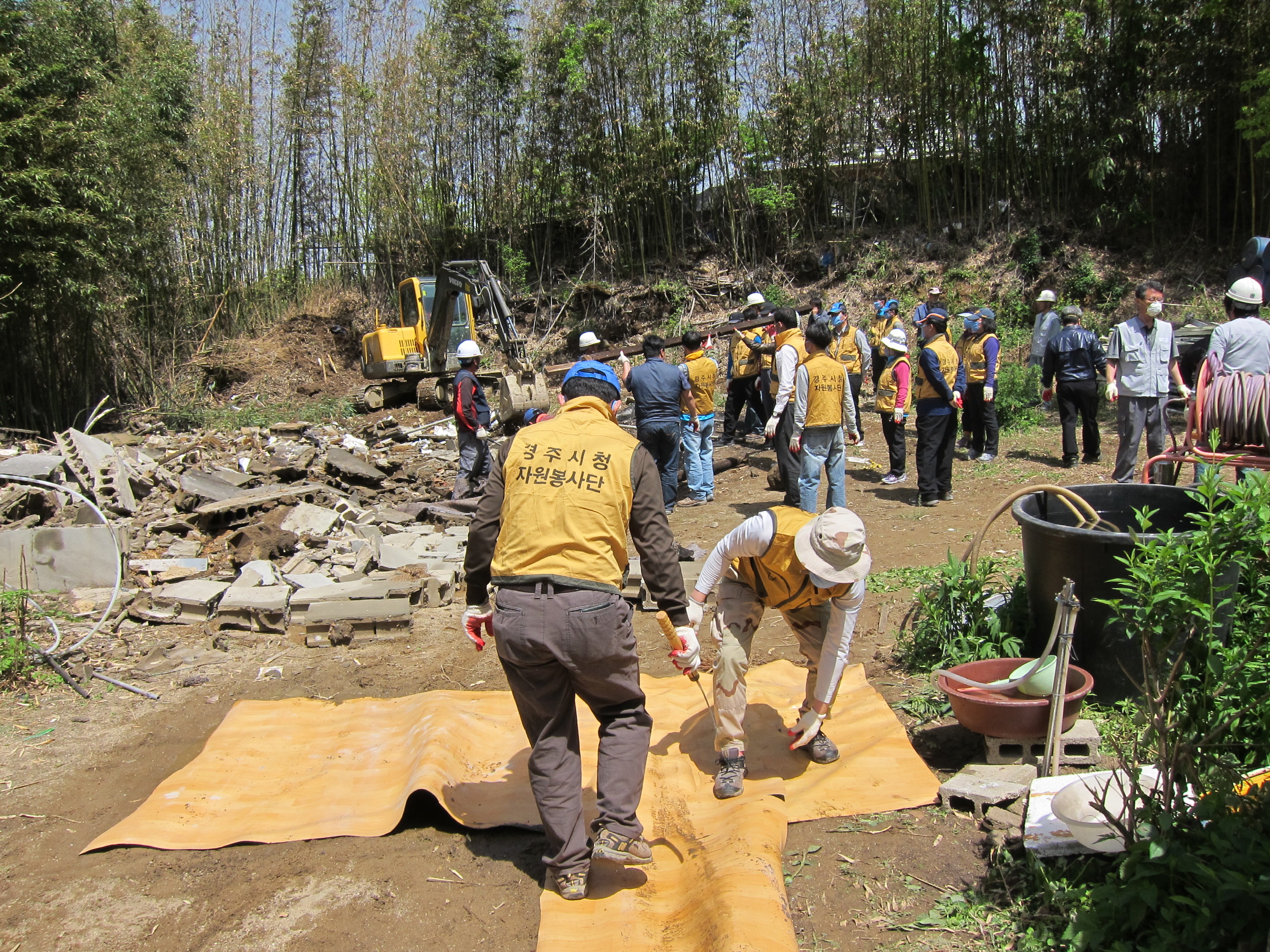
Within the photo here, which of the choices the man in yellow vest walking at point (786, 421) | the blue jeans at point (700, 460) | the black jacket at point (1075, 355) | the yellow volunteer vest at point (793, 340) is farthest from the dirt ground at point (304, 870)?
the black jacket at point (1075, 355)

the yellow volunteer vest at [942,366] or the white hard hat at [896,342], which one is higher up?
the white hard hat at [896,342]

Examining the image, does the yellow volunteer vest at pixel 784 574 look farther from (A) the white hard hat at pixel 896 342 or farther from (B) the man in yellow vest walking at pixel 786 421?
(A) the white hard hat at pixel 896 342

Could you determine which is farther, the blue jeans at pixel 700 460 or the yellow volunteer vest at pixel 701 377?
the blue jeans at pixel 700 460

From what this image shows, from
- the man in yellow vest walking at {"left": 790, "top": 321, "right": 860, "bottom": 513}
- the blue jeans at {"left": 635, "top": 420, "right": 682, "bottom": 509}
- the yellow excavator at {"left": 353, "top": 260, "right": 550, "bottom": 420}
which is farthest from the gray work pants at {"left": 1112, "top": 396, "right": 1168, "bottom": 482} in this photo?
the yellow excavator at {"left": 353, "top": 260, "right": 550, "bottom": 420}

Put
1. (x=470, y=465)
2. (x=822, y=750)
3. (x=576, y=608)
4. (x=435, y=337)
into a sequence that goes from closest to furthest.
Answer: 1. (x=576, y=608)
2. (x=822, y=750)
3. (x=470, y=465)
4. (x=435, y=337)

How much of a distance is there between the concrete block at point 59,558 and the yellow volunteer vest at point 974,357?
870cm

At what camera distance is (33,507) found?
875cm

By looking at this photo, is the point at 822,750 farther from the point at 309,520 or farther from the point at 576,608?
the point at 309,520

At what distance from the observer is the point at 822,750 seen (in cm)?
412

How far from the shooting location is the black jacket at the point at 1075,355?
30.7 ft

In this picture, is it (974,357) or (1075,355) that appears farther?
(974,357)

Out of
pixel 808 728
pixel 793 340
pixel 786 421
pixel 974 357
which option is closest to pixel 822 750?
pixel 808 728

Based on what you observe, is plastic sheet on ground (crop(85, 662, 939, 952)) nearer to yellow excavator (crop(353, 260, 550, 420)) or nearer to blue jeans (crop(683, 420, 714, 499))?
blue jeans (crop(683, 420, 714, 499))

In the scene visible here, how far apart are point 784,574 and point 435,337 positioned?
15954 millimetres
